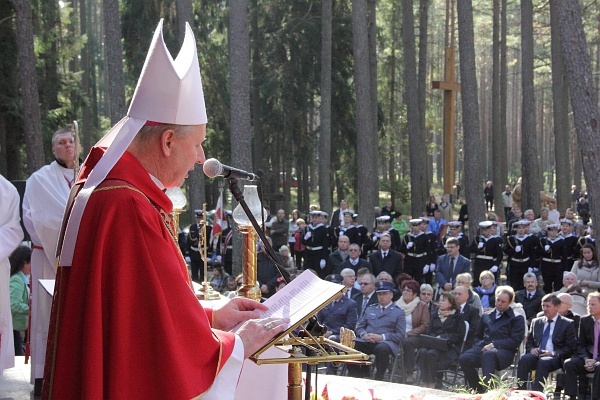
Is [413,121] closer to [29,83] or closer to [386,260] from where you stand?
[386,260]

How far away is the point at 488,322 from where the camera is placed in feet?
30.7

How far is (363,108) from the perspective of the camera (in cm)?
2006

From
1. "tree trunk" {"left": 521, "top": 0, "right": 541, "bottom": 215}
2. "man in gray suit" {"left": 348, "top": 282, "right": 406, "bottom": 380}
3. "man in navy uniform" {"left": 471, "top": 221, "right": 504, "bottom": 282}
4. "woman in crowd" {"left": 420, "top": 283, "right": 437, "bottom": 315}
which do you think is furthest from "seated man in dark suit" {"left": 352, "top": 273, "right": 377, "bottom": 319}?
"tree trunk" {"left": 521, "top": 0, "right": 541, "bottom": 215}

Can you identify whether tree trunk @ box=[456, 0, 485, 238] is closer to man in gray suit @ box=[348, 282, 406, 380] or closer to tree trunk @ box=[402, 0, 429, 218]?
tree trunk @ box=[402, 0, 429, 218]

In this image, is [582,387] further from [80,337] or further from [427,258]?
[427,258]

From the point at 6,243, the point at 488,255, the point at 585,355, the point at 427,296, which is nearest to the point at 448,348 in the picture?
the point at 427,296

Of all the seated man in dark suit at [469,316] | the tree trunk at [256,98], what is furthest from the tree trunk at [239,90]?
the tree trunk at [256,98]

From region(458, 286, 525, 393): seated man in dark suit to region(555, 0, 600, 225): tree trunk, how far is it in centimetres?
205

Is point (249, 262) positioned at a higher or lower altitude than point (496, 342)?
higher

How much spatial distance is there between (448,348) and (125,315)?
7.64 m

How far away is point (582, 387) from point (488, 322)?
1.29 meters

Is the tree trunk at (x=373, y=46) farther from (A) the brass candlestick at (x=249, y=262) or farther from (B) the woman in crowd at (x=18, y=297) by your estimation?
(A) the brass candlestick at (x=249, y=262)

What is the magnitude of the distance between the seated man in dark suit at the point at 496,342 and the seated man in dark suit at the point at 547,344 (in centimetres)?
25

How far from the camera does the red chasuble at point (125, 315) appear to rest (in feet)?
7.87
